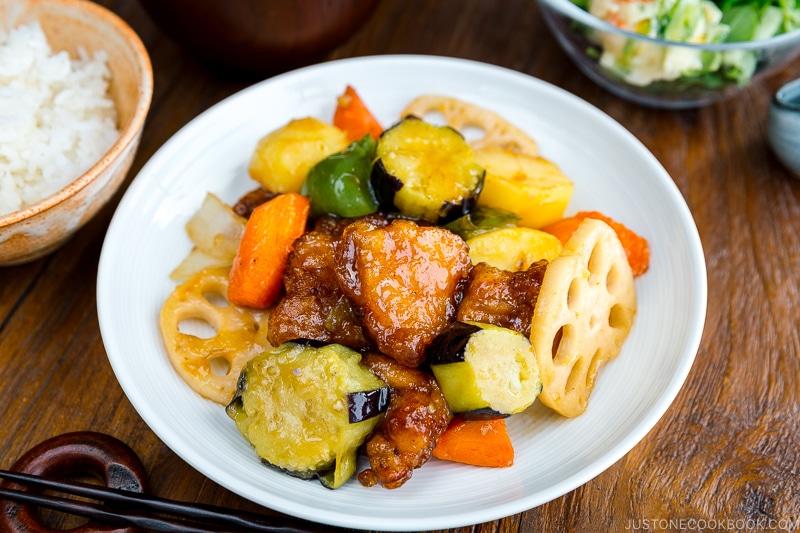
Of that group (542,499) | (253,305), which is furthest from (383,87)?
(542,499)

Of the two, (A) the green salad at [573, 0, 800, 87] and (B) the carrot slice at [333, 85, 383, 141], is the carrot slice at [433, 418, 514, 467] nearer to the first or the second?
(B) the carrot slice at [333, 85, 383, 141]

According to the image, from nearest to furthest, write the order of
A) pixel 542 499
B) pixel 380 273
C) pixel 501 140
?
pixel 542 499, pixel 380 273, pixel 501 140

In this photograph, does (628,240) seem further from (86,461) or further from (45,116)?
(45,116)

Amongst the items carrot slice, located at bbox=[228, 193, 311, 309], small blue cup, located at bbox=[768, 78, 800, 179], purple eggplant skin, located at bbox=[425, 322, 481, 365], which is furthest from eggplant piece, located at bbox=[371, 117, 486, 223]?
small blue cup, located at bbox=[768, 78, 800, 179]

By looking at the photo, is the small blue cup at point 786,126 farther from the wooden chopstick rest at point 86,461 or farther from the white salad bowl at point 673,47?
the wooden chopstick rest at point 86,461

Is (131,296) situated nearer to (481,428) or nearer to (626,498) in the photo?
(481,428)
